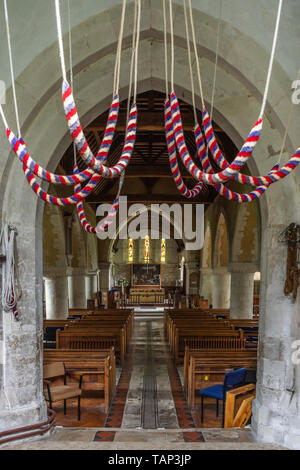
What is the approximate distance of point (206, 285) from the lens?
52.1 feet

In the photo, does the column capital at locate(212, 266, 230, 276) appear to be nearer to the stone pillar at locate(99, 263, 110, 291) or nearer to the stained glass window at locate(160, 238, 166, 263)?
the stone pillar at locate(99, 263, 110, 291)

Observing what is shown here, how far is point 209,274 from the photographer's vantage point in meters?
15.8

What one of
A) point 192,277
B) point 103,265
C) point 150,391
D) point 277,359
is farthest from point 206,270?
point 277,359

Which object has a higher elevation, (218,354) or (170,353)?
(218,354)

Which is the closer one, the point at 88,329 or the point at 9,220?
the point at 9,220

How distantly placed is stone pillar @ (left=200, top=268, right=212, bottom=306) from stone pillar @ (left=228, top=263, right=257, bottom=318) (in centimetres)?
487

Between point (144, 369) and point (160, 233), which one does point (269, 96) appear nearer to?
point (144, 369)

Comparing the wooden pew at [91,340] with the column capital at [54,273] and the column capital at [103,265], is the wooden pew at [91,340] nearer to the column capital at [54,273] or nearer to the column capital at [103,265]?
the column capital at [54,273]

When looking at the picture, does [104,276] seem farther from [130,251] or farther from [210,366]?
[210,366]

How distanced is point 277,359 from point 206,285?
12.0 m

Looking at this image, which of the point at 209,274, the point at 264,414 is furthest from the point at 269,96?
the point at 209,274

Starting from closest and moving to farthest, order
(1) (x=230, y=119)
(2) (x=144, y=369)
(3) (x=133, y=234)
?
(1) (x=230, y=119), (2) (x=144, y=369), (3) (x=133, y=234)

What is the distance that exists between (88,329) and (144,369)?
4.87ft

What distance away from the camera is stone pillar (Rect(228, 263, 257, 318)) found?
1034cm
